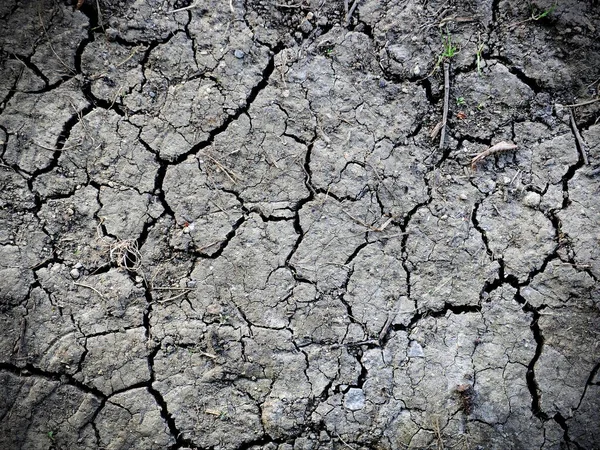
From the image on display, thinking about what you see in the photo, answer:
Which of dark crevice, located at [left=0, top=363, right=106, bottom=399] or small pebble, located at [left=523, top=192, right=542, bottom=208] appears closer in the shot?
dark crevice, located at [left=0, top=363, right=106, bottom=399]

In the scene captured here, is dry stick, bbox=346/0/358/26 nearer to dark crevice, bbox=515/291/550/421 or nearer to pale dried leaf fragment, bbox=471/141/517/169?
pale dried leaf fragment, bbox=471/141/517/169

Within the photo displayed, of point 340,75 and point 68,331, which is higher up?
point 340,75

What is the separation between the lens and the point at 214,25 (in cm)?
277

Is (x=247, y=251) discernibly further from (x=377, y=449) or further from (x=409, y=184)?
(x=377, y=449)

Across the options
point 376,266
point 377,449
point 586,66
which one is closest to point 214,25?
point 376,266

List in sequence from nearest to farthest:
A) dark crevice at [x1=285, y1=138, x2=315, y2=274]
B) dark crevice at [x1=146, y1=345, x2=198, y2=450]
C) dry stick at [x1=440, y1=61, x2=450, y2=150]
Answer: dark crevice at [x1=146, y1=345, x2=198, y2=450] < dark crevice at [x1=285, y1=138, x2=315, y2=274] < dry stick at [x1=440, y1=61, x2=450, y2=150]

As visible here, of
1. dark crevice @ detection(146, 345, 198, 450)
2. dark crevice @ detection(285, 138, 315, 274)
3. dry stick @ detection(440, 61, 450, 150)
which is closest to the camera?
dark crevice @ detection(146, 345, 198, 450)

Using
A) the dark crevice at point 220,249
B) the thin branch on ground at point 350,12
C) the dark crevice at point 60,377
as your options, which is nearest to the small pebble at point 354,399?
the dark crevice at point 220,249

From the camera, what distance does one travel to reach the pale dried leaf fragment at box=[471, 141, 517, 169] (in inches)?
108

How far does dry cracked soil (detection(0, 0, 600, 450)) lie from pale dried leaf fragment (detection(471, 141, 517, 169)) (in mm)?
45

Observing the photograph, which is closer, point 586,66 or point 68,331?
point 68,331

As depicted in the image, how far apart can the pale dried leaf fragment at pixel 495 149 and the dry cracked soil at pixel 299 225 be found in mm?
45

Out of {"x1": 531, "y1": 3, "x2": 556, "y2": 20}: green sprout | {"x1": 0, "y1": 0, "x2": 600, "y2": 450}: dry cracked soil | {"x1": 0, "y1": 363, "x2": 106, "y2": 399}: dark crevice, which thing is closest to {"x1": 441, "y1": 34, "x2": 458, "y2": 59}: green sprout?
{"x1": 0, "y1": 0, "x2": 600, "y2": 450}: dry cracked soil

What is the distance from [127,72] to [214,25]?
54 cm
